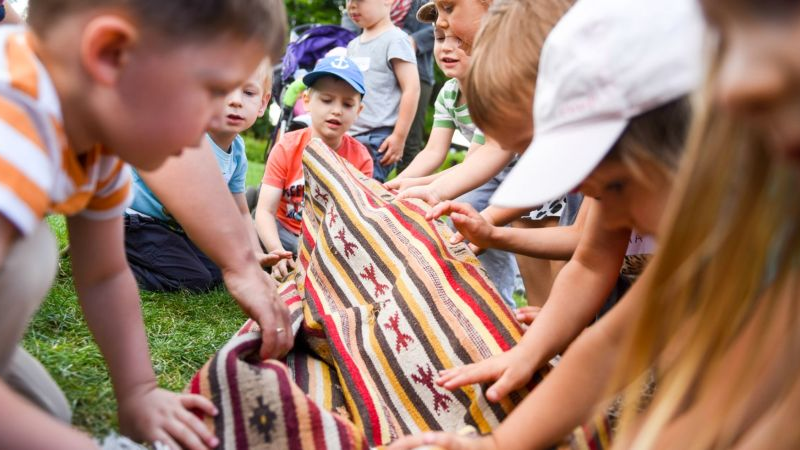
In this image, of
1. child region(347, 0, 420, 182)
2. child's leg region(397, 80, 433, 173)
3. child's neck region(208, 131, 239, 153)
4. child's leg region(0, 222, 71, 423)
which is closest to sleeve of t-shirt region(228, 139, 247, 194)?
child's neck region(208, 131, 239, 153)

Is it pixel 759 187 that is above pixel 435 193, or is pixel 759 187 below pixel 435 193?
below

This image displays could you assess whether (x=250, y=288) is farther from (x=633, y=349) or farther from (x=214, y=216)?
(x=633, y=349)

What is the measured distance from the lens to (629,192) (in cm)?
133

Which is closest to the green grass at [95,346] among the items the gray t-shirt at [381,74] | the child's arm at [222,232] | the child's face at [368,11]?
the child's arm at [222,232]

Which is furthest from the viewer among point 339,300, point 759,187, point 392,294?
point 339,300

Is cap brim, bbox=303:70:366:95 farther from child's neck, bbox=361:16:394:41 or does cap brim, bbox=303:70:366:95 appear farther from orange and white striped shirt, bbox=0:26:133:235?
orange and white striped shirt, bbox=0:26:133:235

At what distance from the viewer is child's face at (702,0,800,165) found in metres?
0.71

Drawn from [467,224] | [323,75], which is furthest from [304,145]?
[467,224]

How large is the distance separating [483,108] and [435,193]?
3.52ft

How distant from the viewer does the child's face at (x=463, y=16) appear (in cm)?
296

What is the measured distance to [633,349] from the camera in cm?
107

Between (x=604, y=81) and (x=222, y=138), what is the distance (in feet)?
7.88

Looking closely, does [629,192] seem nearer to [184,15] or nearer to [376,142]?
[184,15]

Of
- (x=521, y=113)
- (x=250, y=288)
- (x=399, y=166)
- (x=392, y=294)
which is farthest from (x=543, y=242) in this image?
(x=399, y=166)
